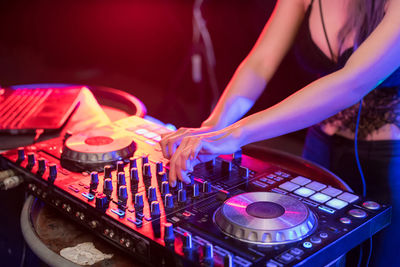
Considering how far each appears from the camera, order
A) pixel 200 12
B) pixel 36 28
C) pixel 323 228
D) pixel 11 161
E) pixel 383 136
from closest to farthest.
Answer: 1. pixel 323 228
2. pixel 11 161
3. pixel 383 136
4. pixel 200 12
5. pixel 36 28

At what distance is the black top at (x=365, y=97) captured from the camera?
4.25 ft

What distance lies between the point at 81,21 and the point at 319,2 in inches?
152

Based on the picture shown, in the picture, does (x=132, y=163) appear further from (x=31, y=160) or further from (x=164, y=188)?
(x=31, y=160)

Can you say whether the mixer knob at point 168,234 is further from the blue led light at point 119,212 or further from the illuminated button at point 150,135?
the illuminated button at point 150,135

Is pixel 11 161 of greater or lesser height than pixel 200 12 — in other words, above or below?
below

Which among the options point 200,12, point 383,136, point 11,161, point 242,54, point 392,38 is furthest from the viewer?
point 200,12

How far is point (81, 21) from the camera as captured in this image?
4.78 m

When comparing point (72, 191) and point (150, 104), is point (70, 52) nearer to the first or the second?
point (150, 104)

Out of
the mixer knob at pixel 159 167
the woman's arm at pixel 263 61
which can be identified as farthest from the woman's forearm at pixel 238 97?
the mixer knob at pixel 159 167

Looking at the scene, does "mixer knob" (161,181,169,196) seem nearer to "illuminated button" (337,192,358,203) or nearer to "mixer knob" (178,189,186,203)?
"mixer knob" (178,189,186,203)

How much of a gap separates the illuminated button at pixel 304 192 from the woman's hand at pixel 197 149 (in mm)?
169

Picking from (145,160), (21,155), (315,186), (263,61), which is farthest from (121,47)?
(315,186)

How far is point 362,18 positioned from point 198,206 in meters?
0.73

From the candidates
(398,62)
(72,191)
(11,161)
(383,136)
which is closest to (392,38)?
(398,62)
